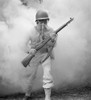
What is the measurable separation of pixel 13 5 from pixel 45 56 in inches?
81.4

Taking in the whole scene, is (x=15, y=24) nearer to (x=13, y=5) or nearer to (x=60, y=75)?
(x=13, y=5)

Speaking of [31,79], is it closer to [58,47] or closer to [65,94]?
[65,94]

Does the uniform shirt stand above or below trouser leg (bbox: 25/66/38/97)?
above

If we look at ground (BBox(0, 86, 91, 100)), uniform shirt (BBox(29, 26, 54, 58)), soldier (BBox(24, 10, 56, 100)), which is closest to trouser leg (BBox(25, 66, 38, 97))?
soldier (BBox(24, 10, 56, 100))

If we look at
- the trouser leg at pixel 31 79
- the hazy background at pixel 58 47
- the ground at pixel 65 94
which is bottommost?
the ground at pixel 65 94

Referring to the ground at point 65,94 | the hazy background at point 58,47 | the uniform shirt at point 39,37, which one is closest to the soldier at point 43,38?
the uniform shirt at point 39,37

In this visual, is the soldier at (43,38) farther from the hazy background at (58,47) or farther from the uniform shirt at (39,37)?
the hazy background at (58,47)

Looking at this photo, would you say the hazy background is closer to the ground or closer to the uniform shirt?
the ground

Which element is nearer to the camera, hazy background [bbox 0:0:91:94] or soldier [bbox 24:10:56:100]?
soldier [bbox 24:10:56:100]

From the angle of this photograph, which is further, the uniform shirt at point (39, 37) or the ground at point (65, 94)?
the ground at point (65, 94)

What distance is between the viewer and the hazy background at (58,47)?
6.74 metres

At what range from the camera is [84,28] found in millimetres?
7051

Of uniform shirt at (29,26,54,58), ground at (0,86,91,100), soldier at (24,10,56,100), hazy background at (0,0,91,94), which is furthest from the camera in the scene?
hazy background at (0,0,91,94)

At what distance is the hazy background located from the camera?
22.1ft
